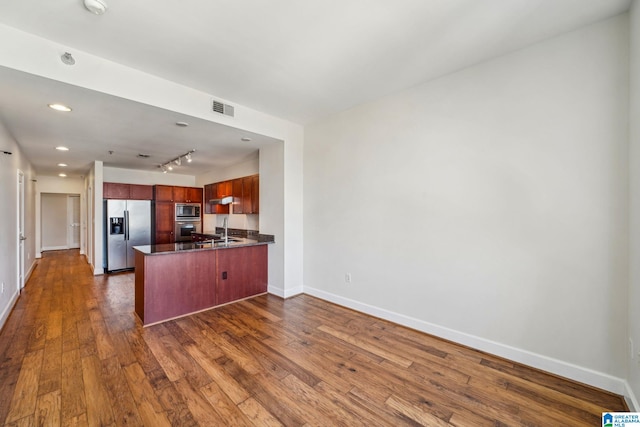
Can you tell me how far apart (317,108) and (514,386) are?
12.0 feet

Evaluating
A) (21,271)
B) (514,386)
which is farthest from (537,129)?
(21,271)

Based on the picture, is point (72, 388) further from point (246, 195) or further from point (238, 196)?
point (238, 196)

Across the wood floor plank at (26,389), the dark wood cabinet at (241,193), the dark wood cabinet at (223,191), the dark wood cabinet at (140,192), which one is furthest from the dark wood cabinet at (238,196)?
the wood floor plank at (26,389)

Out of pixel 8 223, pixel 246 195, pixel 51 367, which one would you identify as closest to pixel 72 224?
pixel 8 223

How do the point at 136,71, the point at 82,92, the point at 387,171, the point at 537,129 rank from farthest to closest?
the point at 387,171, the point at 136,71, the point at 82,92, the point at 537,129

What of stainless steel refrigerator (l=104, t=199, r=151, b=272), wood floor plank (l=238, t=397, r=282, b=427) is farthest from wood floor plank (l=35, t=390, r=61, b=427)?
stainless steel refrigerator (l=104, t=199, r=151, b=272)

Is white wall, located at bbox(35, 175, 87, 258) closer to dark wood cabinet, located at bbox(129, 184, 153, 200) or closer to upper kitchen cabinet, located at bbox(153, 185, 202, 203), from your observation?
dark wood cabinet, located at bbox(129, 184, 153, 200)

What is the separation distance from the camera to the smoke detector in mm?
1788

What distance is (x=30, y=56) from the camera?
211 cm

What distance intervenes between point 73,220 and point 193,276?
32.5 ft

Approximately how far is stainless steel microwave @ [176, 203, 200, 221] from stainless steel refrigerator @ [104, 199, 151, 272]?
678 millimetres

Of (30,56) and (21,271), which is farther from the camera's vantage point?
(21,271)

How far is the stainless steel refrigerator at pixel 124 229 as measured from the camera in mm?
6141

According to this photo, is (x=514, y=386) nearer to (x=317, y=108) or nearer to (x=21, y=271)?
(x=317, y=108)
